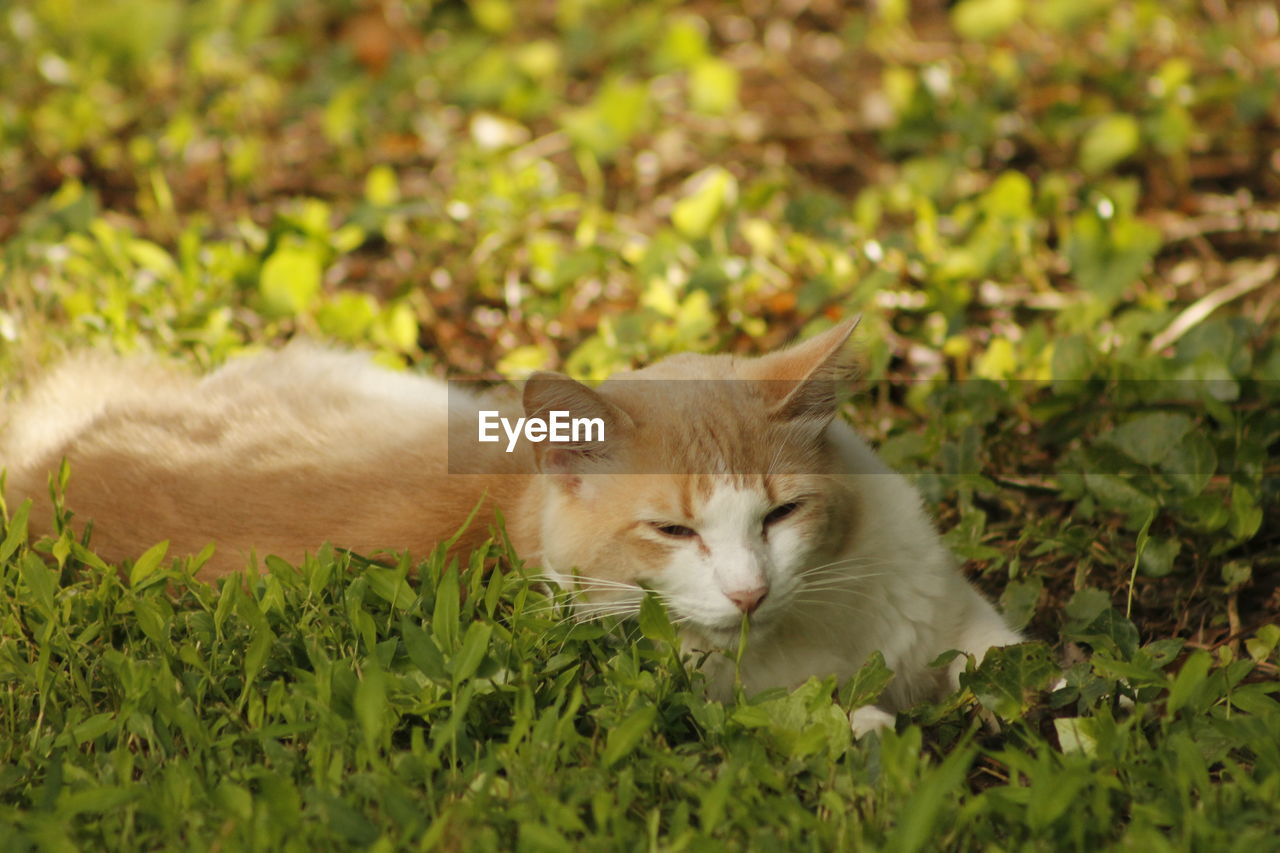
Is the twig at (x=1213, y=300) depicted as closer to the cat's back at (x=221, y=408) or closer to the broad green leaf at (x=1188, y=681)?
the broad green leaf at (x=1188, y=681)

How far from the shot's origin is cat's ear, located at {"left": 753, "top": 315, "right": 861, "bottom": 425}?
1.99 m

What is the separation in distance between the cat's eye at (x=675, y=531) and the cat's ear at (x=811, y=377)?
23 cm

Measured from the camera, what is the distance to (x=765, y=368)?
7.03ft

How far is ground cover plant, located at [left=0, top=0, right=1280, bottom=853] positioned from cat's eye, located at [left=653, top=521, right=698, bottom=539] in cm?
16

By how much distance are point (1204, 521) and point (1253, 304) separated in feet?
4.15

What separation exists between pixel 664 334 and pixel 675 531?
1.20m

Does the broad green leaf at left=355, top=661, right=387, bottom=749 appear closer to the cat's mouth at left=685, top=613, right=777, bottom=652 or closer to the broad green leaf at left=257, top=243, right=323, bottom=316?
the cat's mouth at left=685, top=613, right=777, bottom=652

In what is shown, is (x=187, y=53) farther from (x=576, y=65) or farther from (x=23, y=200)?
(x=576, y=65)

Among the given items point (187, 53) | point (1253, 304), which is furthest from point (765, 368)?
point (187, 53)

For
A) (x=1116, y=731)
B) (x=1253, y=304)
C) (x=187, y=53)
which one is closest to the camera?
(x=1116, y=731)

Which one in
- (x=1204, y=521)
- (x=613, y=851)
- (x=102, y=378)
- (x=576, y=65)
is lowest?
(x=613, y=851)

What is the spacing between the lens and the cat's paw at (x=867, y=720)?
192cm

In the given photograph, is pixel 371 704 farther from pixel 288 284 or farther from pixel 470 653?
pixel 288 284

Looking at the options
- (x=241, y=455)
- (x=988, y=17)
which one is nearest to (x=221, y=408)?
(x=241, y=455)
